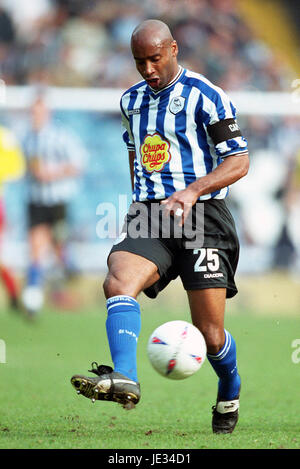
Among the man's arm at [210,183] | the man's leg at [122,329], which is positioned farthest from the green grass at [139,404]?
the man's arm at [210,183]

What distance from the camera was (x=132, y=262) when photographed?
14.4 feet

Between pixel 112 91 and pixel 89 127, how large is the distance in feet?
2.61

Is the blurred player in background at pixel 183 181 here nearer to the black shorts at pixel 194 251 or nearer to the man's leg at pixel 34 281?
the black shorts at pixel 194 251

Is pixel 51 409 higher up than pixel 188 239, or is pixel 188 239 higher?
pixel 188 239

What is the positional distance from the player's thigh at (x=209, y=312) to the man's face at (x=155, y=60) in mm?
1197

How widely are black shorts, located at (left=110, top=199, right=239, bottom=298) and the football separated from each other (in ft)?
1.47

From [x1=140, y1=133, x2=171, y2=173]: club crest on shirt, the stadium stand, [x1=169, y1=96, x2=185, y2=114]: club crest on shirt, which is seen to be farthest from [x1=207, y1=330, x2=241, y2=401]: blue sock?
the stadium stand

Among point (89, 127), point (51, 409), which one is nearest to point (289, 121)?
point (89, 127)

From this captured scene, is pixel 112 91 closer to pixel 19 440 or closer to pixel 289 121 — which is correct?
pixel 289 121

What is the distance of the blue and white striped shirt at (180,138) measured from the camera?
15.1 ft

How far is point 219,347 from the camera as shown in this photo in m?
4.71

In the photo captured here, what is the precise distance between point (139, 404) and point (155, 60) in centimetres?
254

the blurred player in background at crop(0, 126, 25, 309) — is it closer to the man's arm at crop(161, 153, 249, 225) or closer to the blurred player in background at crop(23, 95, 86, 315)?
the blurred player in background at crop(23, 95, 86, 315)
